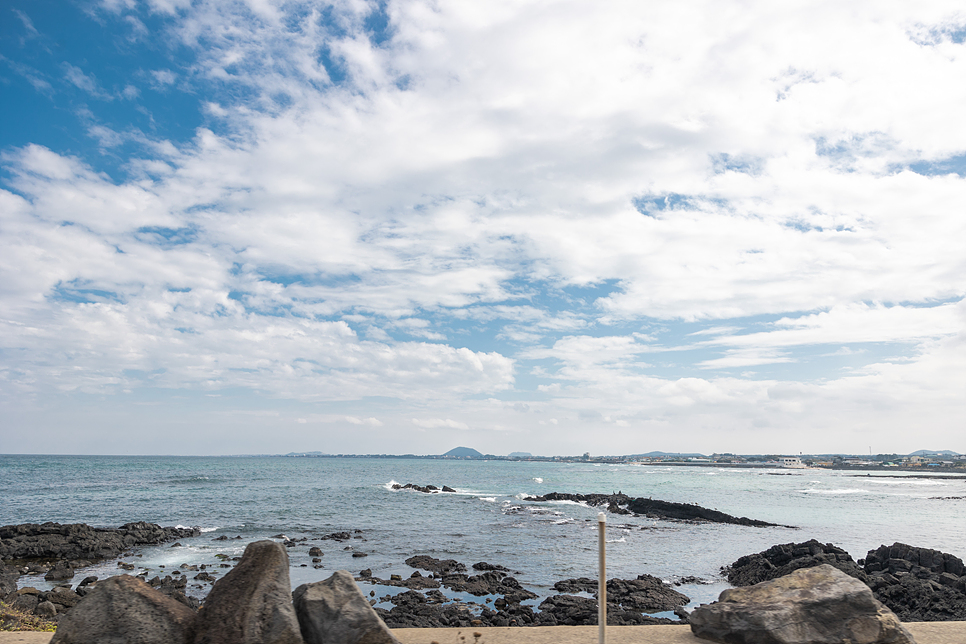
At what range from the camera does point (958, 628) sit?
372 inches

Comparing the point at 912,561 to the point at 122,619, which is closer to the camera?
the point at 122,619

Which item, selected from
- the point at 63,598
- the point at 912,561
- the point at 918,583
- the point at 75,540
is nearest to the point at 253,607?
the point at 63,598

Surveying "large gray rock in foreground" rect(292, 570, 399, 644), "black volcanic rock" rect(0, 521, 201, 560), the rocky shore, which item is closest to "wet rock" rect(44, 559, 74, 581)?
the rocky shore

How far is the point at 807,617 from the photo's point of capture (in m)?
8.23

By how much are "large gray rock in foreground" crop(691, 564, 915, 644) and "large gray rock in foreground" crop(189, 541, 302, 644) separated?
20.0 ft

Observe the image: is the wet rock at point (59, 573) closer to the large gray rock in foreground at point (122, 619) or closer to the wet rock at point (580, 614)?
the large gray rock in foreground at point (122, 619)

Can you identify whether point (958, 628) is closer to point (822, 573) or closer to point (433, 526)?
point (822, 573)

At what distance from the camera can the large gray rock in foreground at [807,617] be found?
8.05m

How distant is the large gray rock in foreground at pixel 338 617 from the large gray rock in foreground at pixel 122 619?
1.52 meters

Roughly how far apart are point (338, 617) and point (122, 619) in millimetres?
2715

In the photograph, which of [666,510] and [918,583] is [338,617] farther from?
[666,510]

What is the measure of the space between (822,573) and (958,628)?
9.35 ft

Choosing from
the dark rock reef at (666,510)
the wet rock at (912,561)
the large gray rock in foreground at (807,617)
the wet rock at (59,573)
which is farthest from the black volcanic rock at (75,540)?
the dark rock reef at (666,510)

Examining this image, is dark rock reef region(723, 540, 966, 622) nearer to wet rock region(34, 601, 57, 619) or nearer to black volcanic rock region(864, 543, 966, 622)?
black volcanic rock region(864, 543, 966, 622)
